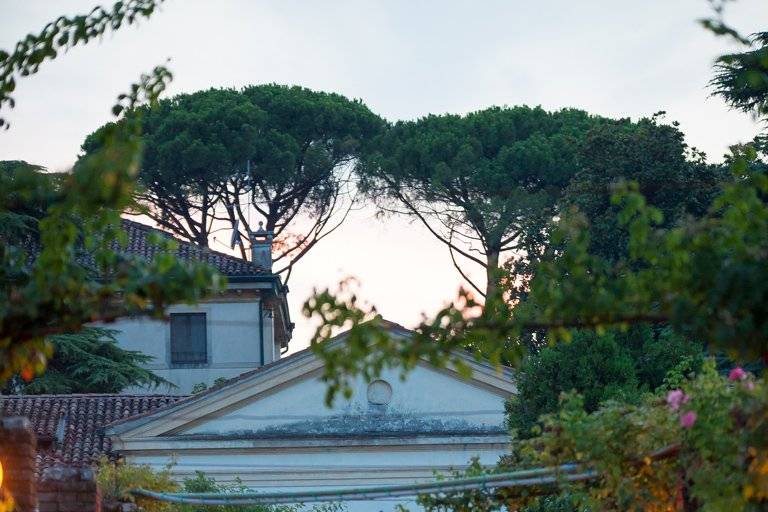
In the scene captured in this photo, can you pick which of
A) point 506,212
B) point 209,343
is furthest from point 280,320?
point 506,212

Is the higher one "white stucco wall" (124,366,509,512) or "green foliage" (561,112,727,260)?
"green foliage" (561,112,727,260)

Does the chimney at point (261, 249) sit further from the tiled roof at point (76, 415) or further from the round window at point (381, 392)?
the round window at point (381, 392)

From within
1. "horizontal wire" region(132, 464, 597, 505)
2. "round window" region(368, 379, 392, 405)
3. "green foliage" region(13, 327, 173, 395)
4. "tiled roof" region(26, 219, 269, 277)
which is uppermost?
"tiled roof" region(26, 219, 269, 277)

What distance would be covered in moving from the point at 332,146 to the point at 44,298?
3472cm

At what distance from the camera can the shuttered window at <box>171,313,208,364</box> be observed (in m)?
32.8

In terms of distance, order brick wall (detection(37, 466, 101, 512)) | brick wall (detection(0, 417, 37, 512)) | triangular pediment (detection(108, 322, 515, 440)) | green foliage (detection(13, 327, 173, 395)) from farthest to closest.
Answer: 1. green foliage (detection(13, 327, 173, 395))
2. triangular pediment (detection(108, 322, 515, 440))
3. brick wall (detection(37, 466, 101, 512))
4. brick wall (detection(0, 417, 37, 512))

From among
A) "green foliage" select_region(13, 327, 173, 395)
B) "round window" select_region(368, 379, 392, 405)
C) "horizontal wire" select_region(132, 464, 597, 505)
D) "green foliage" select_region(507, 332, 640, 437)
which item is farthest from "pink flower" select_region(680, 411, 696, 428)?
"green foliage" select_region(13, 327, 173, 395)

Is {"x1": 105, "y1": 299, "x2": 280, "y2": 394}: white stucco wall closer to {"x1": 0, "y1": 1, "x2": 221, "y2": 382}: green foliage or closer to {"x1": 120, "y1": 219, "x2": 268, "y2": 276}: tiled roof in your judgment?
{"x1": 120, "y1": 219, "x2": 268, "y2": 276}: tiled roof

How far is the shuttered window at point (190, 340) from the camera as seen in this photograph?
32750 mm

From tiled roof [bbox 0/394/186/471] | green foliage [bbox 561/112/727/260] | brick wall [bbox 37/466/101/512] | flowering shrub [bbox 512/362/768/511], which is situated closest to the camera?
flowering shrub [bbox 512/362/768/511]

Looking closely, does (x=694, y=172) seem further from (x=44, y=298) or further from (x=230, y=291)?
(x=44, y=298)

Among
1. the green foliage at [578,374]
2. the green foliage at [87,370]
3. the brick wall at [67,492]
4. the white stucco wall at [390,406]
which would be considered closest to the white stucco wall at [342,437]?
the white stucco wall at [390,406]

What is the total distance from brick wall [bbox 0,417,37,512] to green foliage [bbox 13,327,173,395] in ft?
61.5

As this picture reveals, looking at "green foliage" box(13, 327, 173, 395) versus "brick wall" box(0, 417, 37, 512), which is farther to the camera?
"green foliage" box(13, 327, 173, 395)
